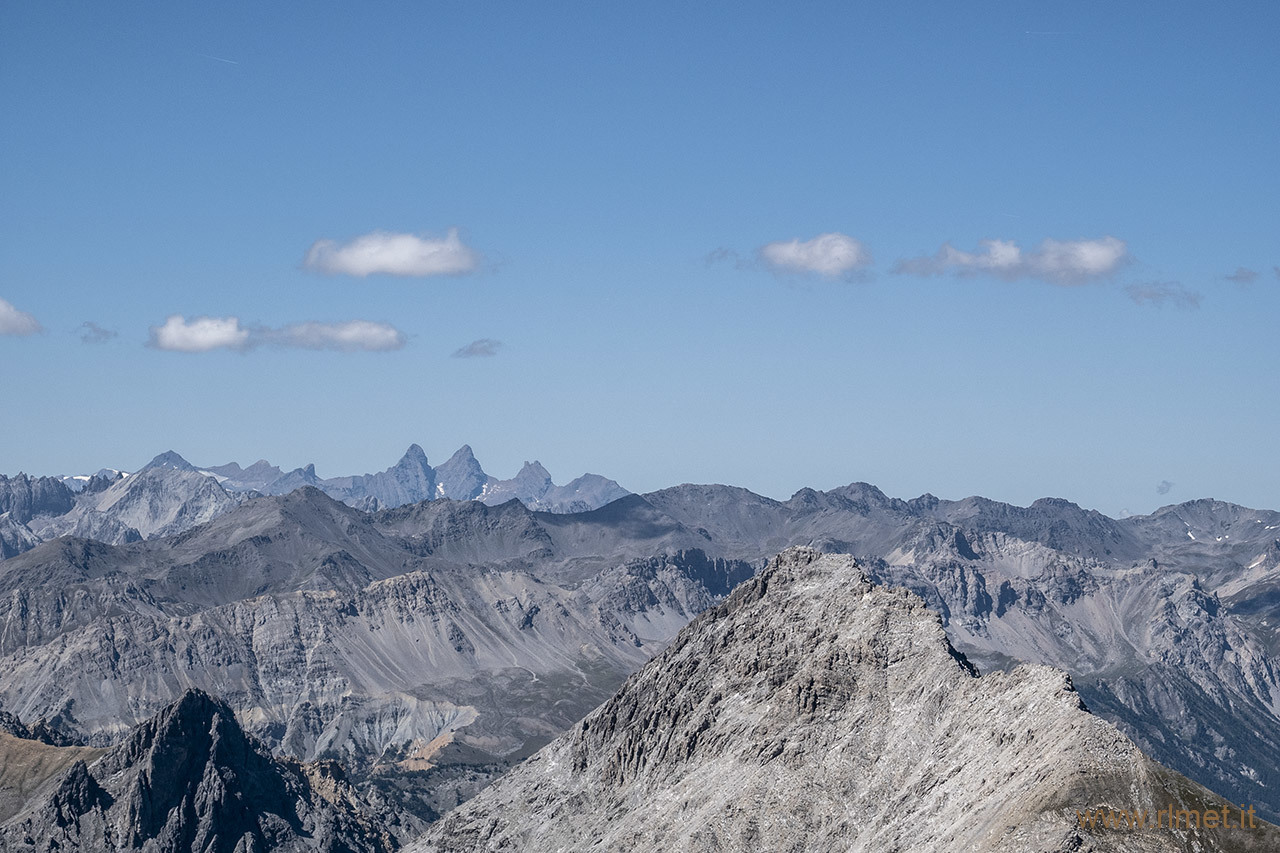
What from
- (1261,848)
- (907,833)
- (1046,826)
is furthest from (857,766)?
(1261,848)

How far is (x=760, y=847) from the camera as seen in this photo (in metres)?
197

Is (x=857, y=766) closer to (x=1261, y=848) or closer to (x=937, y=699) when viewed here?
(x=937, y=699)

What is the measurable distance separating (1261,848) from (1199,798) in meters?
8.38

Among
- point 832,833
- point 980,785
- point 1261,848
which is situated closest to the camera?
point 1261,848

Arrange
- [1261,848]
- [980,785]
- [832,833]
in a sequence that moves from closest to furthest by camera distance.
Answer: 1. [1261,848]
2. [980,785]
3. [832,833]

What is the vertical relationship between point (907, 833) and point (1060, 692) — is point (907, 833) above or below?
below

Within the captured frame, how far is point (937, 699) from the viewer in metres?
200

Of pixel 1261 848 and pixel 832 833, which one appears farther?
pixel 832 833

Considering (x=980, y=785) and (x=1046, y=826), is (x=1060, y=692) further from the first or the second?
(x=1046, y=826)

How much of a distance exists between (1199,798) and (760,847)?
63.5m

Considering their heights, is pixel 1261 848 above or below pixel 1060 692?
below

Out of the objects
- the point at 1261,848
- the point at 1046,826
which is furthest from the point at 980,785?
the point at 1261,848

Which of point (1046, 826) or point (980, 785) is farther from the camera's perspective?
point (980, 785)

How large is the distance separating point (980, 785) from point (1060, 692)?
15180 mm
